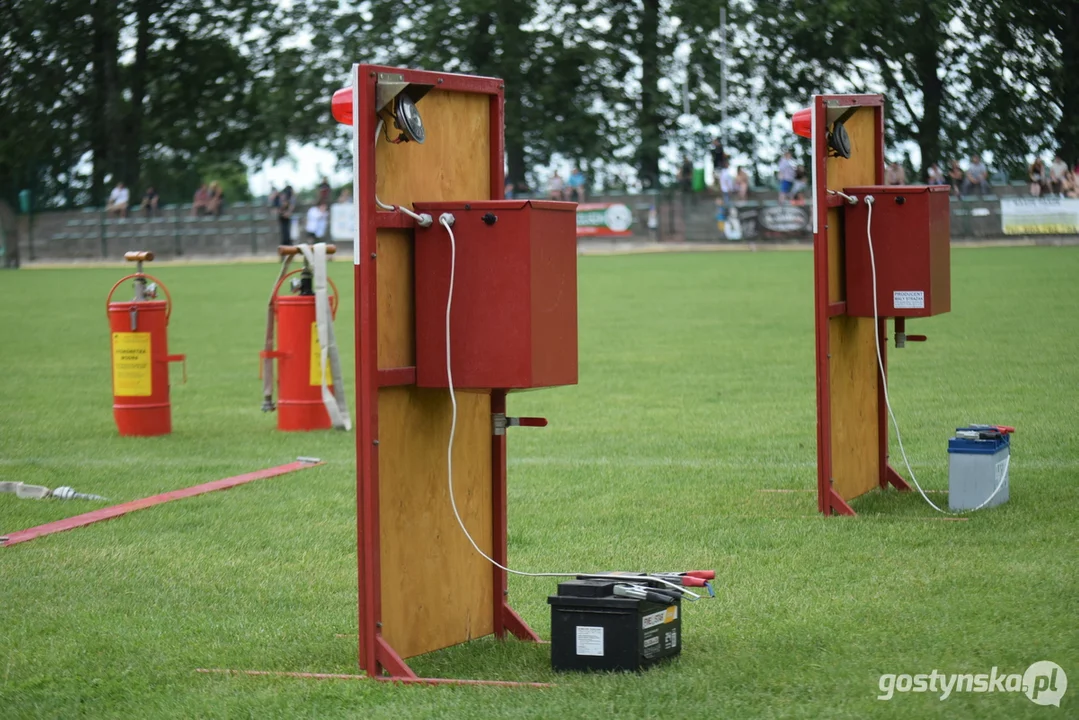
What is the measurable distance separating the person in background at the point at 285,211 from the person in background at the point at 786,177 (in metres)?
14.8

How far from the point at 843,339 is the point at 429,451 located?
4.22m

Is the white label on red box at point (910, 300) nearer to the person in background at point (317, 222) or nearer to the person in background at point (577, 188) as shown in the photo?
the person in background at point (577, 188)

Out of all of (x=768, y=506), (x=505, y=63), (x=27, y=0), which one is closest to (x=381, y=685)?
(x=768, y=506)

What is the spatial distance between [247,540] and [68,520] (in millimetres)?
1434

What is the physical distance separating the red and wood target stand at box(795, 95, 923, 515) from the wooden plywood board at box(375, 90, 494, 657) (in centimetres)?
315

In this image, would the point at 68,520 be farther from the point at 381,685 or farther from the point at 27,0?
the point at 27,0

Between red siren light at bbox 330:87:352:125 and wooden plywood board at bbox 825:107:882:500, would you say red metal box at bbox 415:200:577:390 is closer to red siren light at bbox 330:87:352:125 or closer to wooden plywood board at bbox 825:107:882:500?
red siren light at bbox 330:87:352:125

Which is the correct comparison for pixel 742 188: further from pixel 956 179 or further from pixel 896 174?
pixel 956 179

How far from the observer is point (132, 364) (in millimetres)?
13750

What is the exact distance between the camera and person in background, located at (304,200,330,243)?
1817 inches

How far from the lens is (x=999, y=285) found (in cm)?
2706

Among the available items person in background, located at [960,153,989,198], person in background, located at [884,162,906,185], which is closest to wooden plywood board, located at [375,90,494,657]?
person in background, located at [960,153,989,198]

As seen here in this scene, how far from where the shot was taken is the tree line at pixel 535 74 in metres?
53.2

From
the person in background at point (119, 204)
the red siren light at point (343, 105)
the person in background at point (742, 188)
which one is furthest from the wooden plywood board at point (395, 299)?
the person in background at point (119, 204)
